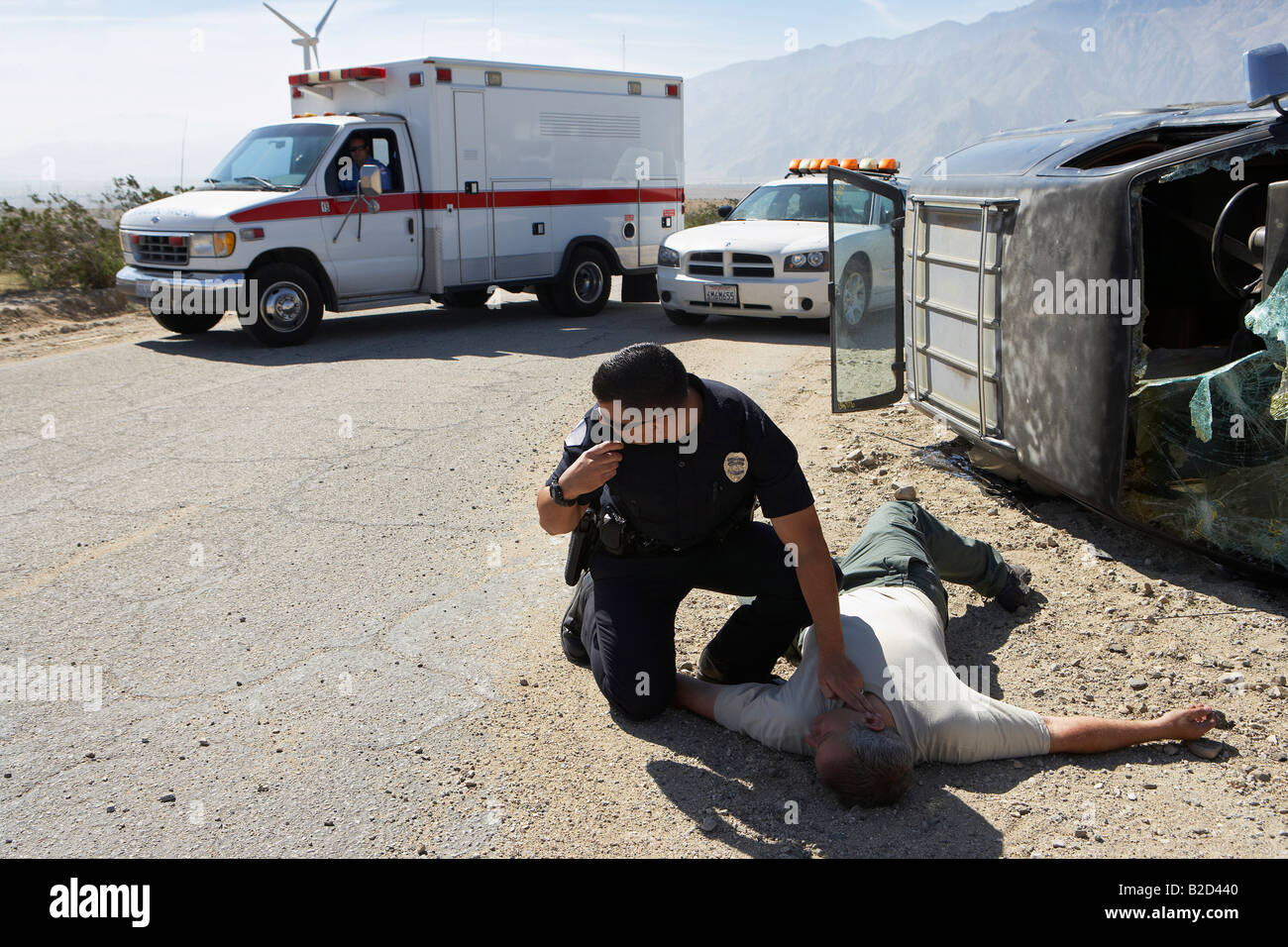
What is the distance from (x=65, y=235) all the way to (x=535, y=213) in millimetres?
6877

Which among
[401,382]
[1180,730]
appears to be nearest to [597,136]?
[401,382]

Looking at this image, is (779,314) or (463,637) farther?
(779,314)

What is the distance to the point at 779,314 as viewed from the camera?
38.6ft

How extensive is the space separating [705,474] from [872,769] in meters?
1.08

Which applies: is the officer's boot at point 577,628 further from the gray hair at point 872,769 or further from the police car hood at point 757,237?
the police car hood at point 757,237

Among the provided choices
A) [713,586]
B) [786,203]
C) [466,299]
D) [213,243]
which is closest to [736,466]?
[713,586]

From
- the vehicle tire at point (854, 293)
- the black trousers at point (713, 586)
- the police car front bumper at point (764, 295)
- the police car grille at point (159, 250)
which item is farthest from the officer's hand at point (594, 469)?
the police car grille at point (159, 250)

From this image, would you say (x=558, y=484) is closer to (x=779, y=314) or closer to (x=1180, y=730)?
(x=1180, y=730)

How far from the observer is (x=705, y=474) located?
3701 mm

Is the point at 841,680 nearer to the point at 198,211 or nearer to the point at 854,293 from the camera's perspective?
the point at 854,293

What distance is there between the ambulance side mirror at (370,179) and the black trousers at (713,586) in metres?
Answer: 8.70

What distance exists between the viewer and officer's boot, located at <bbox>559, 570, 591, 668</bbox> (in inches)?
166
